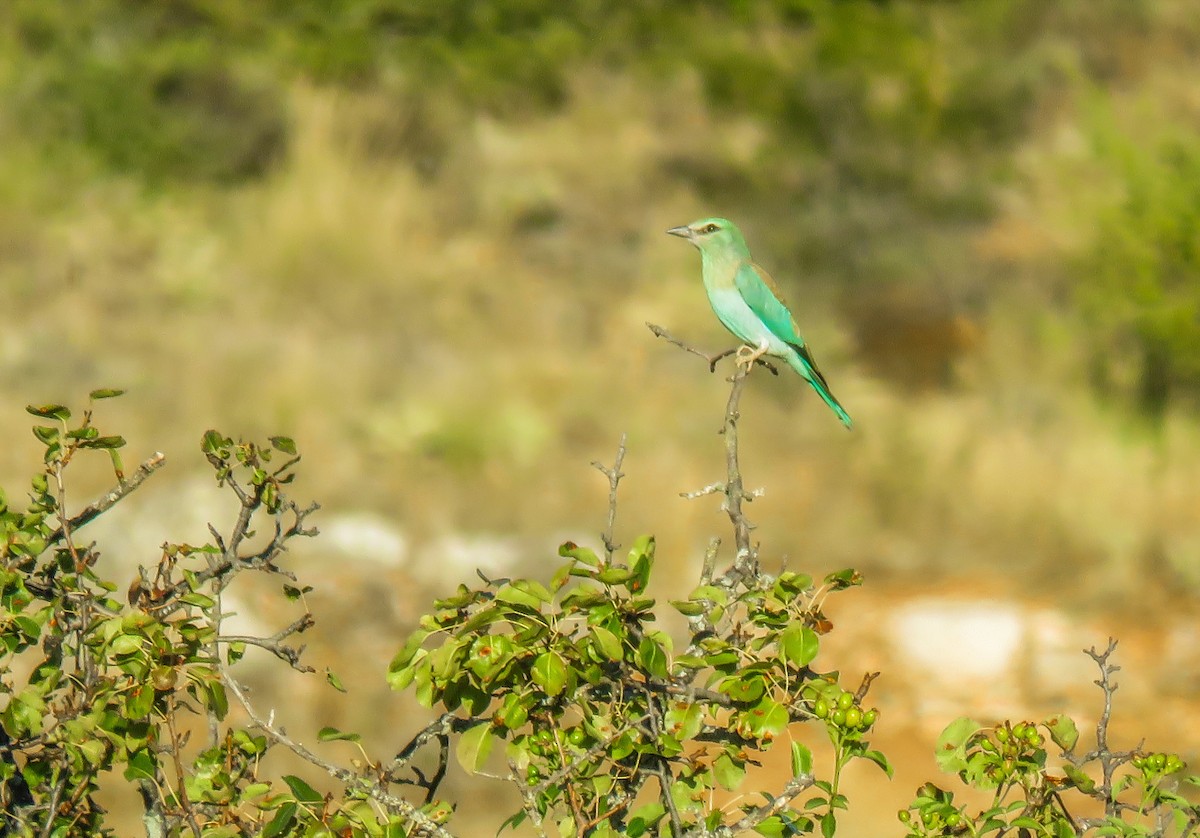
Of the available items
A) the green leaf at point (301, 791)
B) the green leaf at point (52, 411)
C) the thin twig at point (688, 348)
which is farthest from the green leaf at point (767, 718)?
the green leaf at point (52, 411)

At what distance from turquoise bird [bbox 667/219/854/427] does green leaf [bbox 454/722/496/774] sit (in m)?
3.20

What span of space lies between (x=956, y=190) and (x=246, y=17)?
7.83 m

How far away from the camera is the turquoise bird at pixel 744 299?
517 cm

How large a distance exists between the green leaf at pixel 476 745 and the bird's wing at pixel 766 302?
354 cm

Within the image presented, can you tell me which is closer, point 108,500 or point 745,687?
point 745,687

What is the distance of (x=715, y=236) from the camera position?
219 inches

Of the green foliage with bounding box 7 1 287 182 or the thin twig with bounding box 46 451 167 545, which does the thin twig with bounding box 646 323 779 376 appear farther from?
the green foliage with bounding box 7 1 287 182

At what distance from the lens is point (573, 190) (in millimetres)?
14312

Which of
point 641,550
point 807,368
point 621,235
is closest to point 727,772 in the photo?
point 641,550

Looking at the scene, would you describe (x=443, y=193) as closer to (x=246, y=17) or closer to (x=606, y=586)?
(x=246, y=17)

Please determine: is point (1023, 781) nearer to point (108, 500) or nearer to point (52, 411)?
point (108, 500)

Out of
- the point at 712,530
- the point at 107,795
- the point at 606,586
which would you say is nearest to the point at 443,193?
the point at 712,530

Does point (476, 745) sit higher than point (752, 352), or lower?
lower

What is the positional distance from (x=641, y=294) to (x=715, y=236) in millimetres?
6936
